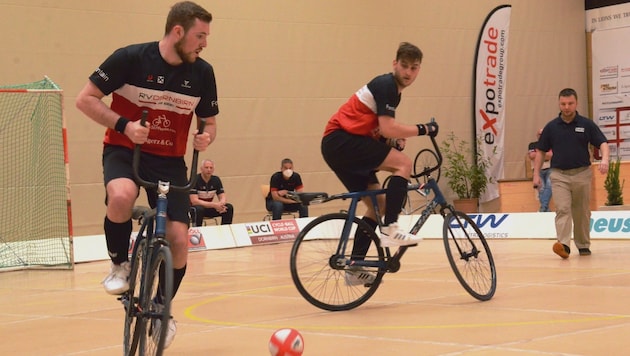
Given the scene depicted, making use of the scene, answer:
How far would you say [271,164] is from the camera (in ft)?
64.0

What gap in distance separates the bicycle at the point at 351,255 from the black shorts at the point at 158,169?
6.09 ft

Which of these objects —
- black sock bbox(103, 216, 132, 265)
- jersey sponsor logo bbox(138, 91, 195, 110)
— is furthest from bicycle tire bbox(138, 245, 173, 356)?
jersey sponsor logo bbox(138, 91, 195, 110)

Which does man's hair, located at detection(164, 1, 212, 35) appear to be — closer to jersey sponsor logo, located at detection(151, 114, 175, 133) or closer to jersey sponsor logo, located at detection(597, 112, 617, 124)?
jersey sponsor logo, located at detection(151, 114, 175, 133)

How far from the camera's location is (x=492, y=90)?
878 inches

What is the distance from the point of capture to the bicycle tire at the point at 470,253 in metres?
7.35

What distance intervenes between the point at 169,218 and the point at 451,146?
17358 millimetres

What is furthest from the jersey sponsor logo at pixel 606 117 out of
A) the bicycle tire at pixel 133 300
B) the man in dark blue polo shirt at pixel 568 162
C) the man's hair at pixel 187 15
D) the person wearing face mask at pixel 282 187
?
the bicycle tire at pixel 133 300

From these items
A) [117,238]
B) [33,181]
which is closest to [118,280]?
[117,238]

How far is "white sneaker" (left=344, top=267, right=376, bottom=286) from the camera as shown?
727 centimetres

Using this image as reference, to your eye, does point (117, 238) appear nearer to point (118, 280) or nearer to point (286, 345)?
point (118, 280)

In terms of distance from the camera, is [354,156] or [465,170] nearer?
[354,156]

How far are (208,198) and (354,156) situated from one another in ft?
32.7

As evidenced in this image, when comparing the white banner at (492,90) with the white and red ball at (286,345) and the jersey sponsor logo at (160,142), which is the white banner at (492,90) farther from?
the white and red ball at (286,345)

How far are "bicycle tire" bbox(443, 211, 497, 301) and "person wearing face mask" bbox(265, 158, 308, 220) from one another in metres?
10.1
